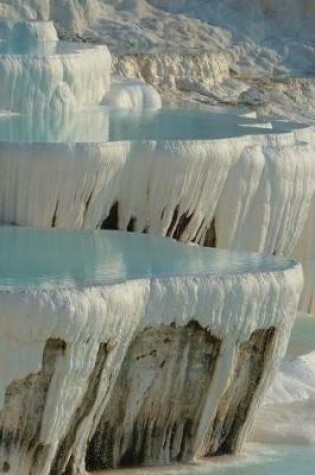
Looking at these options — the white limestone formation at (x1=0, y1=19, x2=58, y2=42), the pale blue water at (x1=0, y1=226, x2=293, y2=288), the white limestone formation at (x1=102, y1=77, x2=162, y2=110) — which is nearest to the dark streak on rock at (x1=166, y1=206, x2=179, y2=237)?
the pale blue water at (x1=0, y1=226, x2=293, y2=288)

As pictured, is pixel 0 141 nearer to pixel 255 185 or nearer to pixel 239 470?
pixel 255 185

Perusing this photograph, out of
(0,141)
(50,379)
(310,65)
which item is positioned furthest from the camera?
(310,65)

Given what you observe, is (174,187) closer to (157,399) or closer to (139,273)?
(139,273)

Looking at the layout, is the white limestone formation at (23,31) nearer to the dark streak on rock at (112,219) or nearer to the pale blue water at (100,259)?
the dark streak on rock at (112,219)

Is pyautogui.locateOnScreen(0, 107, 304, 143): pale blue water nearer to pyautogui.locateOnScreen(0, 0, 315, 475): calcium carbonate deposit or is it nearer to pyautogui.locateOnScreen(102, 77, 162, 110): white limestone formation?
pyautogui.locateOnScreen(0, 0, 315, 475): calcium carbonate deposit

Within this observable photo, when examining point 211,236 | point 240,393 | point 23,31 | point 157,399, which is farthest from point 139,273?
point 23,31

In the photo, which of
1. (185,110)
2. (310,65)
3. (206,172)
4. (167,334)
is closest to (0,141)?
(206,172)
